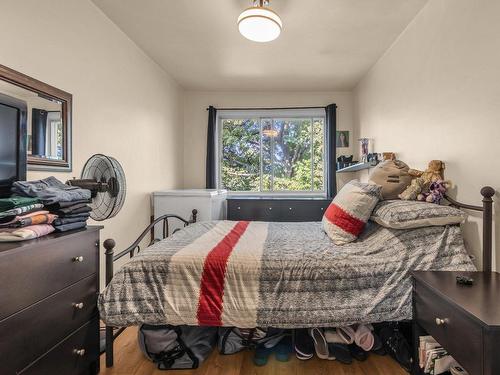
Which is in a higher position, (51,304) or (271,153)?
(271,153)

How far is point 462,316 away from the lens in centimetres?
101

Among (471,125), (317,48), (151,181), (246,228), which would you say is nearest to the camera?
(471,125)

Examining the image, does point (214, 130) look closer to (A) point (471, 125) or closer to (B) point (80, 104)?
(B) point (80, 104)

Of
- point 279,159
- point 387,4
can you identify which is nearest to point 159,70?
point 279,159

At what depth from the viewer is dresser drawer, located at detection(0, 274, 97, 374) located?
0.94 metres

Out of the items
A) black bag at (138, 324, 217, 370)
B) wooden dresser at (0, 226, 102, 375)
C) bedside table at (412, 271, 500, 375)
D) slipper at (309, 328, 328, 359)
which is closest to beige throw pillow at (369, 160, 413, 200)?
bedside table at (412, 271, 500, 375)

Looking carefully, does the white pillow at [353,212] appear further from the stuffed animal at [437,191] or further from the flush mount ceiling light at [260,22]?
the flush mount ceiling light at [260,22]

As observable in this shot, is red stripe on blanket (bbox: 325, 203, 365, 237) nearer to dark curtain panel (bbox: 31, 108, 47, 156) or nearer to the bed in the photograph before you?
the bed

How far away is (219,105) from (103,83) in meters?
2.14

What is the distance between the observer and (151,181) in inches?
126

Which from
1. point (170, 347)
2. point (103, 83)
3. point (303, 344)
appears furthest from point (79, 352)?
point (103, 83)

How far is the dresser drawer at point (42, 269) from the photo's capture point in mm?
934

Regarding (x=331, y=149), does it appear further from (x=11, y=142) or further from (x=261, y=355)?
(x=11, y=142)

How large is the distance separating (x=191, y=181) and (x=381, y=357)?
131 inches
